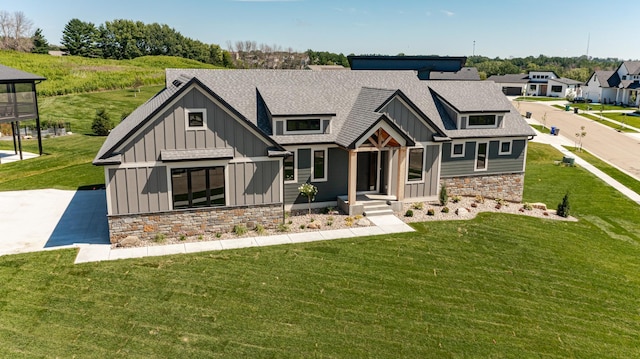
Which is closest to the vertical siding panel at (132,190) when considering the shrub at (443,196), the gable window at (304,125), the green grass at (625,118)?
the gable window at (304,125)

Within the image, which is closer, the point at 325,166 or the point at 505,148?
the point at 325,166

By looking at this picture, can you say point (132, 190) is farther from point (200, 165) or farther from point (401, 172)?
point (401, 172)

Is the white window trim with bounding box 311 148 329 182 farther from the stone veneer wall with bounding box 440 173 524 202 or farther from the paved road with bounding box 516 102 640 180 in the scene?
the paved road with bounding box 516 102 640 180

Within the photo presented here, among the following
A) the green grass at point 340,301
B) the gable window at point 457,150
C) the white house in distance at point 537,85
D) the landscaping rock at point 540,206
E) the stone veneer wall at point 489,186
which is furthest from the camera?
the white house in distance at point 537,85

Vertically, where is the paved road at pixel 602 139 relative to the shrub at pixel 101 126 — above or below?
below

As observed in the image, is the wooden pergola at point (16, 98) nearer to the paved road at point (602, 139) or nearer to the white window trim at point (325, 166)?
the white window trim at point (325, 166)

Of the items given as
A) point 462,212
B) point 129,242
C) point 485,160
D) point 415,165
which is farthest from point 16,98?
point 485,160
